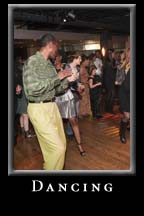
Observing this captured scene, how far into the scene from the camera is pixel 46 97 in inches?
84.6

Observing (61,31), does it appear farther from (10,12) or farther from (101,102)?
(10,12)

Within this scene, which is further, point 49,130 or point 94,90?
point 94,90

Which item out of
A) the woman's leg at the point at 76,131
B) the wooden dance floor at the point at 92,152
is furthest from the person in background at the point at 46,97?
the woman's leg at the point at 76,131

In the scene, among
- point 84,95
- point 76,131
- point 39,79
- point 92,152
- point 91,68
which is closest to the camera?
point 39,79

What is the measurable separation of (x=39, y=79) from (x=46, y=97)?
16 cm

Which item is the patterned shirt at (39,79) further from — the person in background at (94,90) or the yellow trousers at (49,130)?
the person in background at (94,90)

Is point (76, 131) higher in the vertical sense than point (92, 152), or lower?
higher

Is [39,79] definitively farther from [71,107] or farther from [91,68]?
[91,68]

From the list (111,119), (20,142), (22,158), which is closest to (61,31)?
(111,119)

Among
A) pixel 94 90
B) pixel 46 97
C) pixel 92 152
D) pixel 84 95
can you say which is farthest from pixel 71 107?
pixel 84 95

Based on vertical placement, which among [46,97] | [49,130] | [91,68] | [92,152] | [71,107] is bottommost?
[92,152]

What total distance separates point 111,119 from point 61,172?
11.0 feet

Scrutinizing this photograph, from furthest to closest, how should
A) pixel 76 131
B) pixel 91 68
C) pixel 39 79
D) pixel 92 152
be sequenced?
pixel 91 68, pixel 92 152, pixel 76 131, pixel 39 79

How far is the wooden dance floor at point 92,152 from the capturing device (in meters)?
2.90
